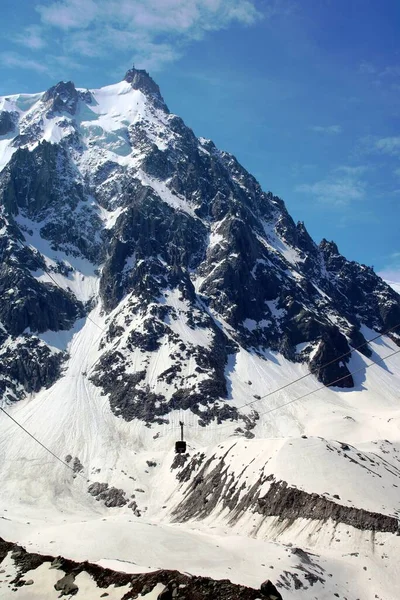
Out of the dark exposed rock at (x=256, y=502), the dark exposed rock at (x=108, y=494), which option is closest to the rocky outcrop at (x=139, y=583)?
the dark exposed rock at (x=256, y=502)

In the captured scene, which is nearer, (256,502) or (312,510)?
(312,510)

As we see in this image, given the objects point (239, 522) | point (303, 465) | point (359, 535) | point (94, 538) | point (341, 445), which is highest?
point (341, 445)

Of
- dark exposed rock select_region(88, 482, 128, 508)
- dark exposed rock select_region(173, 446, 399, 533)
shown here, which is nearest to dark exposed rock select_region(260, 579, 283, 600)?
dark exposed rock select_region(173, 446, 399, 533)

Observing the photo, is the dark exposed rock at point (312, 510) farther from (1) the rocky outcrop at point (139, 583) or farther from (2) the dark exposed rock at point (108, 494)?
(2) the dark exposed rock at point (108, 494)

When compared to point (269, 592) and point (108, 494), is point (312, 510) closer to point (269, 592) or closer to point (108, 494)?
point (269, 592)

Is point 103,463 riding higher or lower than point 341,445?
lower

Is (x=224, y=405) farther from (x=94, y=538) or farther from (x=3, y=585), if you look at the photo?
(x=3, y=585)

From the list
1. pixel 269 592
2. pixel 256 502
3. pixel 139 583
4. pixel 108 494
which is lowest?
pixel 108 494

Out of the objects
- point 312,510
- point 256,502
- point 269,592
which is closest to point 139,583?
point 269,592

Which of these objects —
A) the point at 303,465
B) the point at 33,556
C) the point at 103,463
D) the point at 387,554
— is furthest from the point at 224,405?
the point at 33,556

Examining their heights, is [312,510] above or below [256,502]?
above

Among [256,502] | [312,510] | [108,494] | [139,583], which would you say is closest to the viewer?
[139,583]
